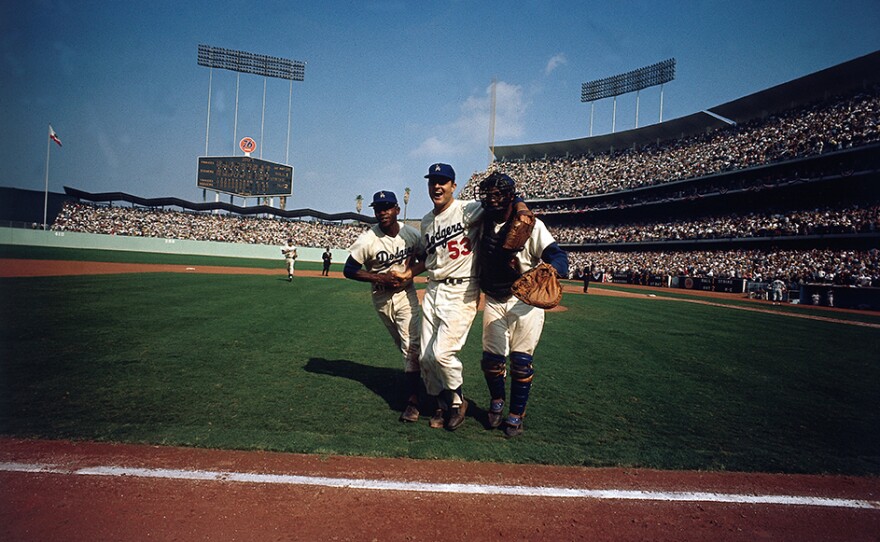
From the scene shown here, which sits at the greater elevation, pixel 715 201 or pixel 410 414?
pixel 715 201

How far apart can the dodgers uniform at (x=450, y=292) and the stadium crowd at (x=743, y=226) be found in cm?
2867

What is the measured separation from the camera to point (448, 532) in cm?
230

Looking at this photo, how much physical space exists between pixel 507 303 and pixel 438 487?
5.28ft

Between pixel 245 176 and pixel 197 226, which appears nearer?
pixel 245 176

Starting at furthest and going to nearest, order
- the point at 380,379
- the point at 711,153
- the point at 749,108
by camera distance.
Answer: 1. the point at 711,153
2. the point at 749,108
3. the point at 380,379

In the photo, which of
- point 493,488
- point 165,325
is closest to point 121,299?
point 165,325

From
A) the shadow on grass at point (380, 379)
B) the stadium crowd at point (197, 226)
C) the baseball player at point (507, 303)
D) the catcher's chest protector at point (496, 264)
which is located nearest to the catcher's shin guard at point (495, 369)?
the baseball player at point (507, 303)

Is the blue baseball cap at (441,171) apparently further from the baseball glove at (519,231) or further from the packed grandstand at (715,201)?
the packed grandstand at (715,201)

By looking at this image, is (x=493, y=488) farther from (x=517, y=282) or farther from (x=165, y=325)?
(x=165, y=325)

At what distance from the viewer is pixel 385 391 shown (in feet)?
15.5

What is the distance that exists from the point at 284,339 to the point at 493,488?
5087 millimetres

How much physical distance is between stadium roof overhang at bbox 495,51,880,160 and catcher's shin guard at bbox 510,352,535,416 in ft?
119

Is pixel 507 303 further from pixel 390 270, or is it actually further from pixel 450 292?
pixel 390 270

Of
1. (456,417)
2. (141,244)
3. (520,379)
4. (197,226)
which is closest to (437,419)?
(456,417)
